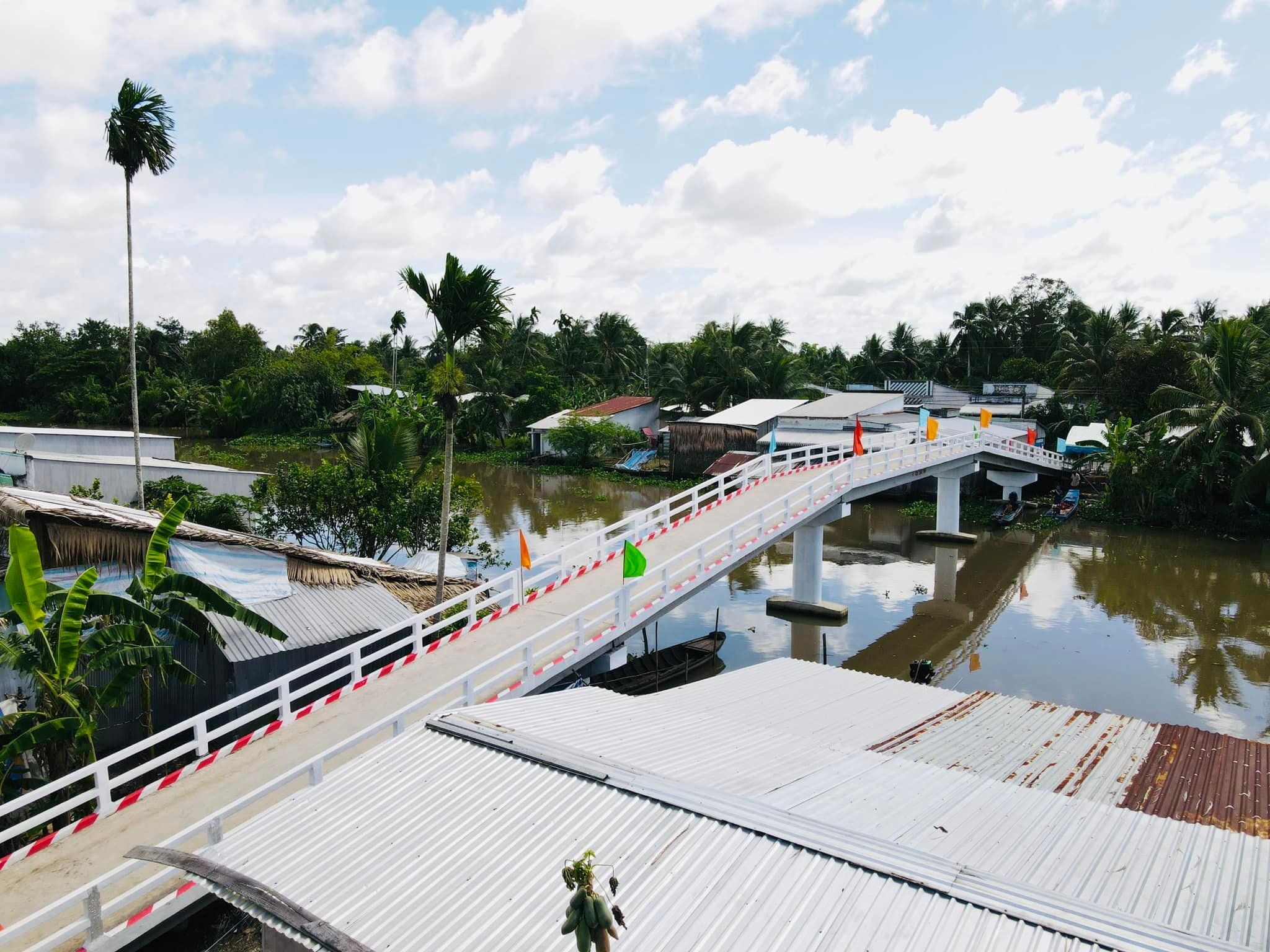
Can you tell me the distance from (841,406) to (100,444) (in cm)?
3261

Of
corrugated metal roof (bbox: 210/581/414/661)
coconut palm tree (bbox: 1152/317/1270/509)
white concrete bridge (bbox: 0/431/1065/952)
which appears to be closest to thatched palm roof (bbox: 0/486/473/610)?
corrugated metal roof (bbox: 210/581/414/661)

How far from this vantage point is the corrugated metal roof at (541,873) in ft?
17.2

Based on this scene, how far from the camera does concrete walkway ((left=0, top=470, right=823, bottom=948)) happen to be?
24.0 ft

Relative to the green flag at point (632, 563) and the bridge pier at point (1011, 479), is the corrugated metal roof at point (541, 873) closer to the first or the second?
the green flag at point (632, 563)

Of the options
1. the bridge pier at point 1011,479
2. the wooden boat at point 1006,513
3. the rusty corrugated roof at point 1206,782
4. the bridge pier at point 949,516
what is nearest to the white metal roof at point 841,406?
the bridge pier at point 1011,479

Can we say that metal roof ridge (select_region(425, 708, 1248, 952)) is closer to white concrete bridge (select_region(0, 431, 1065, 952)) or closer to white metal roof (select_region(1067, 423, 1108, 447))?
white concrete bridge (select_region(0, 431, 1065, 952))

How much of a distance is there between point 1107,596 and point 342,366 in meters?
60.3

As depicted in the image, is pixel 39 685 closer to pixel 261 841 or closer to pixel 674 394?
pixel 261 841

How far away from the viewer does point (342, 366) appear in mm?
69875

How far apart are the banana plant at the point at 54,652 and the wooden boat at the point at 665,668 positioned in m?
8.02

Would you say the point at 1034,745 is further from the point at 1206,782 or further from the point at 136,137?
the point at 136,137

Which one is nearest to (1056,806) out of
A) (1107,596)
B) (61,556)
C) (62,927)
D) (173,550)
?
(62,927)

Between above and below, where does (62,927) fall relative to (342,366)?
below

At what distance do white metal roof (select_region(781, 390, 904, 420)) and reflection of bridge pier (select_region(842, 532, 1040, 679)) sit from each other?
10951mm
